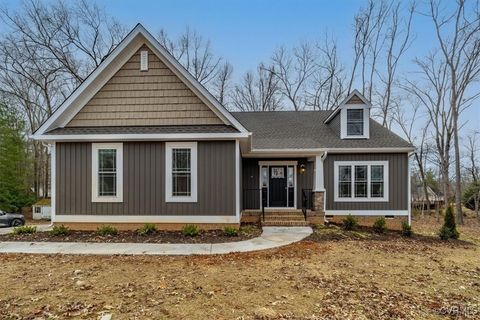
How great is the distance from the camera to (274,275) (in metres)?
5.47

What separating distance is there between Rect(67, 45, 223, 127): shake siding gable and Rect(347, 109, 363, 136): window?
270 inches

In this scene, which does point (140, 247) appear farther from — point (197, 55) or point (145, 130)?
point (197, 55)

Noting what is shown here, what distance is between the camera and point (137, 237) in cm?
870

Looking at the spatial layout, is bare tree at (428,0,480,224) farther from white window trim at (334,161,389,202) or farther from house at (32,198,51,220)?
house at (32,198,51,220)

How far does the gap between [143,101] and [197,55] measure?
61.7 ft

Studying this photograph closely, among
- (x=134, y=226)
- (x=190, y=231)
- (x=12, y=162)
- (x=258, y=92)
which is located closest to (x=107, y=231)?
(x=134, y=226)

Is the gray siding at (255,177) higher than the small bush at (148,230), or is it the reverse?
the gray siding at (255,177)

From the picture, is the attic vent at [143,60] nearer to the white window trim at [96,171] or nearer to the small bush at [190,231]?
the white window trim at [96,171]

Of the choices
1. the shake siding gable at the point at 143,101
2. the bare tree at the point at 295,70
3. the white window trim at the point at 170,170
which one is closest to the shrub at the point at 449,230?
the white window trim at the point at 170,170

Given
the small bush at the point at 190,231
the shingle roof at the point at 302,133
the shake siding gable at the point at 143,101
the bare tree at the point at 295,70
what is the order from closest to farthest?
the small bush at the point at 190,231 → the shake siding gable at the point at 143,101 → the shingle roof at the point at 302,133 → the bare tree at the point at 295,70

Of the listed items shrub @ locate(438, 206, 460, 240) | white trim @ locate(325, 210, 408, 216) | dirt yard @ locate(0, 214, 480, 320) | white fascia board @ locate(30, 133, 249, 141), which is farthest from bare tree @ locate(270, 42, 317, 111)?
dirt yard @ locate(0, 214, 480, 320)

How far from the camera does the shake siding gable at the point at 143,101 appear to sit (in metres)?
9.70

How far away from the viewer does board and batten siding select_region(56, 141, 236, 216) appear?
9391 mm

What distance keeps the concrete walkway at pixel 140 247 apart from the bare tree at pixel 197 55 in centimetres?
2082
